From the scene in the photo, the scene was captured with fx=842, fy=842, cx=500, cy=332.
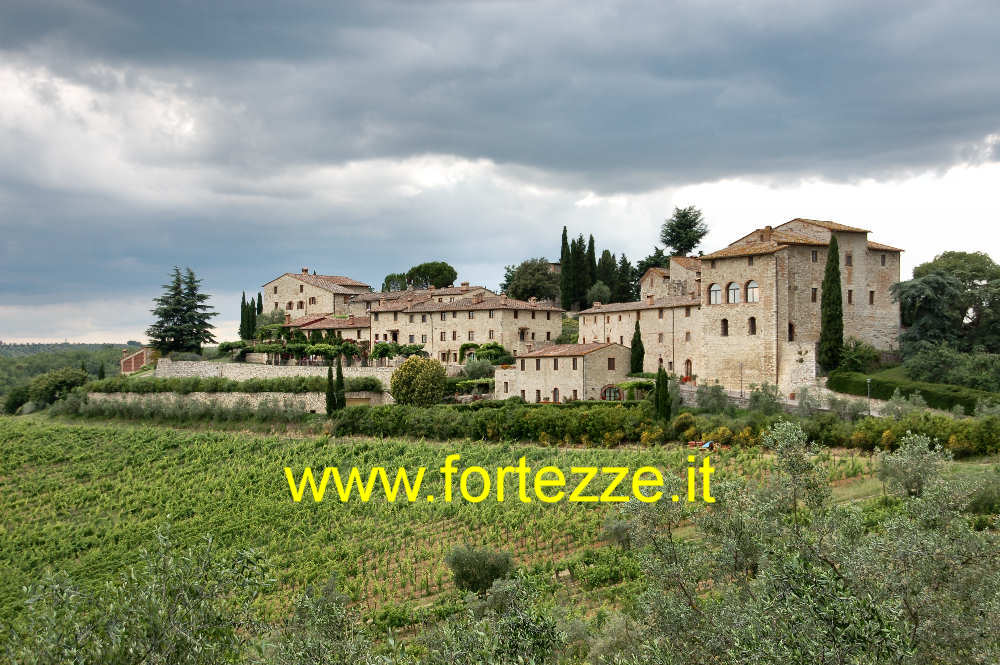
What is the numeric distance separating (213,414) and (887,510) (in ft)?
143

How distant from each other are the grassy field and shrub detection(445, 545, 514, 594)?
32.7 inches

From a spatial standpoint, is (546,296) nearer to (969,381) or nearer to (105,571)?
(969,381)

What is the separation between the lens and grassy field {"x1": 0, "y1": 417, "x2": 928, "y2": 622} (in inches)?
1099

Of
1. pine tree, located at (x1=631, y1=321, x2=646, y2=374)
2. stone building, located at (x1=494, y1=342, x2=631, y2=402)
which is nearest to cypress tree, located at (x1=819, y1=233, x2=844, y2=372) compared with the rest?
pine tree, located at (x1=631, y1=321, x2=646, y2=374)

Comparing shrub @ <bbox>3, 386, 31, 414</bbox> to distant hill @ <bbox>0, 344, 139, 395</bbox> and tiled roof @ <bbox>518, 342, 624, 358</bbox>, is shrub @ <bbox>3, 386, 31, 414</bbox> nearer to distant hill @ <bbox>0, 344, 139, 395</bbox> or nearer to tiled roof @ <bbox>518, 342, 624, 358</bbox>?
distant hill @ <bbox>0, 344, 139, 395</bbox>

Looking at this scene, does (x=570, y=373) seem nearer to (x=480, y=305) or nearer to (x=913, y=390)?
(x=480, y=305)

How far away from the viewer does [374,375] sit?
53.0 metres

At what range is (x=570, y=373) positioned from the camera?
46.2m

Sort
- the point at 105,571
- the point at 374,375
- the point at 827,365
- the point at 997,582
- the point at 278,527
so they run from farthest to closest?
the point at 374,375
the point at 827,365
the point at 278,527
the point at 105,571
the point at 997,582

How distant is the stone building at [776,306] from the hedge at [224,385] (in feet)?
62.8

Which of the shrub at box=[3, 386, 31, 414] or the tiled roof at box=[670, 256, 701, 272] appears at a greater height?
the tiled roof at box=[670, 256, 701, 272]

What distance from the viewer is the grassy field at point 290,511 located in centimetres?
2792

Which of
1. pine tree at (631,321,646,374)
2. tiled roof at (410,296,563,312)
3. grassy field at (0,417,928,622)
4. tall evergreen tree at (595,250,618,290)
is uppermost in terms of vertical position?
tall evergreen tree at (595,250,618,290)

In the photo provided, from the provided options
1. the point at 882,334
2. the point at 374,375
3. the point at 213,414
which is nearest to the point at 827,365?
the point at 882,334
